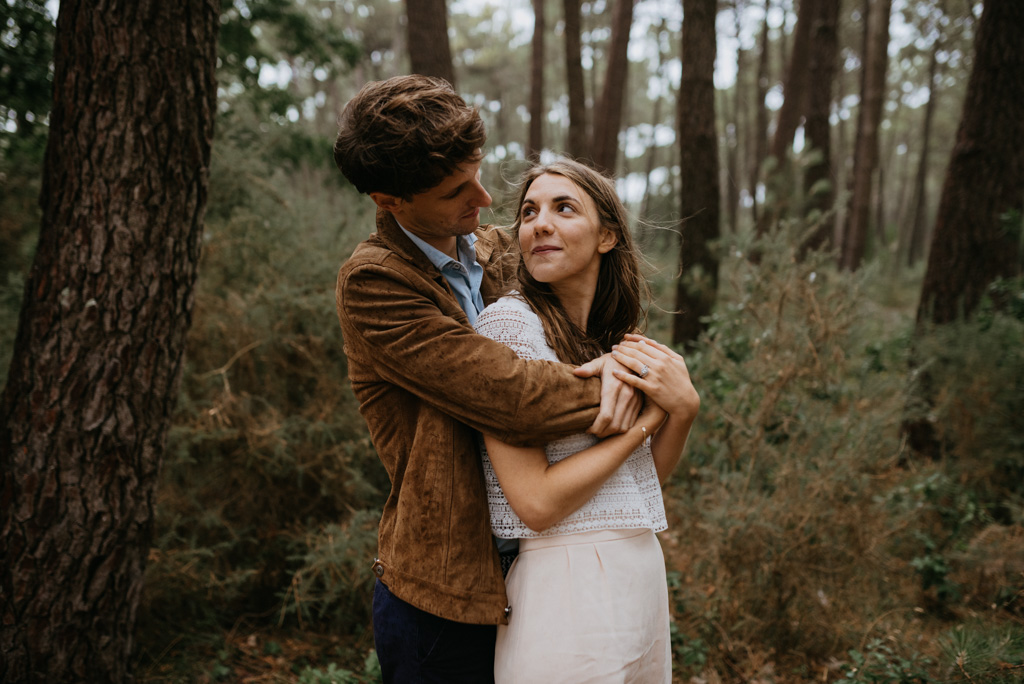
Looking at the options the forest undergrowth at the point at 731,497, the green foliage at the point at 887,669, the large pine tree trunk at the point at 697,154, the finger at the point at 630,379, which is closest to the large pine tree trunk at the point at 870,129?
the large pine tree trunk at the point at 697,154

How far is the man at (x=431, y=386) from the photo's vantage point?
1555mm

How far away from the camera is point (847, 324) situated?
3830 mm

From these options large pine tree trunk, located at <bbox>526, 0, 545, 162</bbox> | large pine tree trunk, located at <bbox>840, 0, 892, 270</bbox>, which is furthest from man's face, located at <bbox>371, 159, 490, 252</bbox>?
large pine tree trunk, located at <bbox>840, 0, 892, 270</bbox>

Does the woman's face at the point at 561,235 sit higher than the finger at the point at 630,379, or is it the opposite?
the woman's face at the point at 561,235

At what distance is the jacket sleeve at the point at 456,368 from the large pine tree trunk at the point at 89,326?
1.65 meters

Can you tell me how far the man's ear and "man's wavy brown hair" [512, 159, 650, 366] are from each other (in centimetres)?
46

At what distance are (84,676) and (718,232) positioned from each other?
6.52 m

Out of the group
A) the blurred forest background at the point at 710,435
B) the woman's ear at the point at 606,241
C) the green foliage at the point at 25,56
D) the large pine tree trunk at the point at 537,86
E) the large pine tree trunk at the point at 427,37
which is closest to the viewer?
the woman's ear at the point at 606,241

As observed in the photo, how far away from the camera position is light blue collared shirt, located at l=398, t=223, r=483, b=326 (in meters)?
1.77

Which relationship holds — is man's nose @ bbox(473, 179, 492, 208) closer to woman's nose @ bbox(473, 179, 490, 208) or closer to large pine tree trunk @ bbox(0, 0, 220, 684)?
woman's nose @ bbox(473, 179, 490, 208)

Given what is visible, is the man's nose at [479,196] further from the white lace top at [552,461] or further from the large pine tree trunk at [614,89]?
the large pine tree trunk at [614,89]

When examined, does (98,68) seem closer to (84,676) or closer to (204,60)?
(204,60)

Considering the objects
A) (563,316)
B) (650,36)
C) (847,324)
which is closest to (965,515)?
(847,324)

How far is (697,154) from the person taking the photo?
698cm
